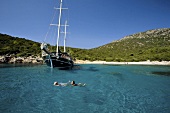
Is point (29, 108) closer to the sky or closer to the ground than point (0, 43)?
closer to the ground

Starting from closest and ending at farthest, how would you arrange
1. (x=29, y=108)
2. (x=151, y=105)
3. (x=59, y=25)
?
(x=29, y=108), (x=151, y=105), (x=59, y=25)

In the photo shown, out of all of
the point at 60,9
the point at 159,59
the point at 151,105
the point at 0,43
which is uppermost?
the point at 60,9

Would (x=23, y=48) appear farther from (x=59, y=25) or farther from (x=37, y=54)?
(x=59, y=25)

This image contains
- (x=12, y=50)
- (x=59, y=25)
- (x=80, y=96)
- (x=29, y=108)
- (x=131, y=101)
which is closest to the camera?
(x=29, y=108)

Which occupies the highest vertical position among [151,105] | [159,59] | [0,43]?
[0,43]

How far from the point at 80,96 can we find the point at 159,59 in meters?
85.5

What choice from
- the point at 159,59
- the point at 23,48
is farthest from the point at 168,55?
the point at 23,48

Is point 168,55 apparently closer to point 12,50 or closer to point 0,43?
point 12,50

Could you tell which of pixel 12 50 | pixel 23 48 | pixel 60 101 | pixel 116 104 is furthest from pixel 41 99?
pixel 23 48

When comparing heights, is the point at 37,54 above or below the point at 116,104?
above

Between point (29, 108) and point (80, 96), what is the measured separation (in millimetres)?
6629

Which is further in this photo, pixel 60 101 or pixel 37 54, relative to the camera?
pixel 37 54

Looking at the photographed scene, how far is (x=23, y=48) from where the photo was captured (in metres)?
93.7

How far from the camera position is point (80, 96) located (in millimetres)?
20797
